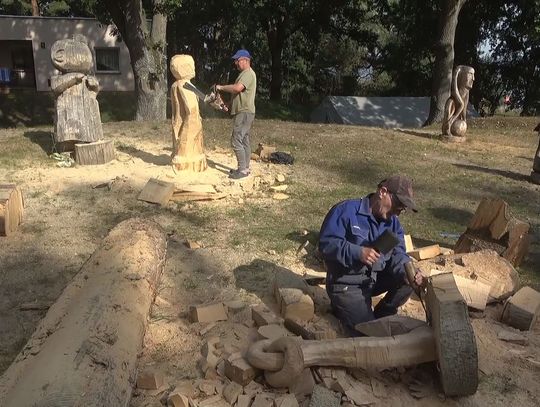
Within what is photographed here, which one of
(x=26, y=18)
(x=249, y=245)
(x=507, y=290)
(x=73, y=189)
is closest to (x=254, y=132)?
(x=73, y=189)

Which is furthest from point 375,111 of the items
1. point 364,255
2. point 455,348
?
point 455,348

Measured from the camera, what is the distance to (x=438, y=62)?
14852mm

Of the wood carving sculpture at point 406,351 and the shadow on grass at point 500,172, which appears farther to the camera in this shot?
the shadow on grass at point 500,172

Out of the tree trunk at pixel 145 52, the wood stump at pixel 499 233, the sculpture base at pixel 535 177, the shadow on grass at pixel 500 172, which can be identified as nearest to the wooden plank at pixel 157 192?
the wood stump at pixel 499 233

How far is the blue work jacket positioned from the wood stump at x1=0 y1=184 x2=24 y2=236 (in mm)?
3601

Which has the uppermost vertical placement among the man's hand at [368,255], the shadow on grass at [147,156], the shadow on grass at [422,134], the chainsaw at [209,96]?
the chainsaw at [209,96]

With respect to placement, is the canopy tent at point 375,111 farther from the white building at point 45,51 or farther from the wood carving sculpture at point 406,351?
the wood carving sculpture at point 406,351

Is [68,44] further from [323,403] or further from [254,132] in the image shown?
[323,403]

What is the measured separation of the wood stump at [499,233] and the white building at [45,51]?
21058mm

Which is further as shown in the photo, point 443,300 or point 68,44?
point 68,44

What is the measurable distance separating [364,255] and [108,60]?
23866 mm

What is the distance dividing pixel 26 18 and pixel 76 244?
21342mm

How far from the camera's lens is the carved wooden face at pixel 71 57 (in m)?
7.83

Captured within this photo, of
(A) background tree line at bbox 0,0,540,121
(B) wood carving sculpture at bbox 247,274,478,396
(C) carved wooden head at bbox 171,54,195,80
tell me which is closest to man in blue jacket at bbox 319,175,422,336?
(B) wood carving sculpture at bbox 247,274,478,396
